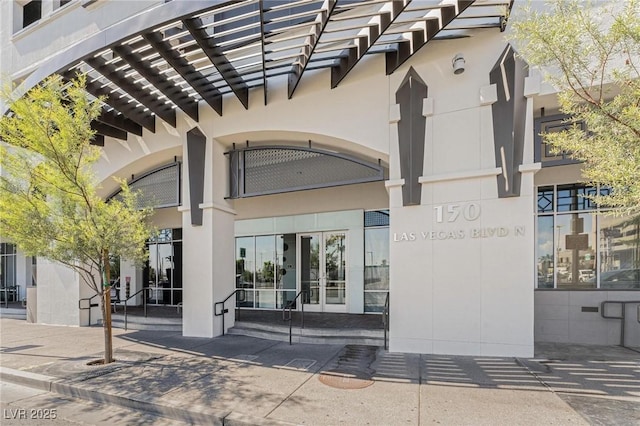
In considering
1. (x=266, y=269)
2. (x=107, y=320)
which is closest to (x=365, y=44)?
(x=107, y=320)

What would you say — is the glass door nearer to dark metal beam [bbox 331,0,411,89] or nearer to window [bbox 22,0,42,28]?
dark metal beam [bbox 331,0,411,89]

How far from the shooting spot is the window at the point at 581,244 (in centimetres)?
779

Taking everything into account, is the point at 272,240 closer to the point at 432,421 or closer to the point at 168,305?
the point at 168,305

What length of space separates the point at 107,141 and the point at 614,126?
12.1 m

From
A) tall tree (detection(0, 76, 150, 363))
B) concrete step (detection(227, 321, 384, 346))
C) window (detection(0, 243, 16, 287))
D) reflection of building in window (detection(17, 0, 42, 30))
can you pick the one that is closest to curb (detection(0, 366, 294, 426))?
tall tree (detection(0, 76, 150, 363))

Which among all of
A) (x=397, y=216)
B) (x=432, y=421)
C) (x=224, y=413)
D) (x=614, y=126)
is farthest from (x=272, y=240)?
(x=614, y=126)

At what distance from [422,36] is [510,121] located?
2300 millimetres

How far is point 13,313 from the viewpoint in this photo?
1316 cm

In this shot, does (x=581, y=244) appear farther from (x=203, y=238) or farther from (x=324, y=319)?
(x=203, y=238)

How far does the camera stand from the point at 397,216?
713 cm

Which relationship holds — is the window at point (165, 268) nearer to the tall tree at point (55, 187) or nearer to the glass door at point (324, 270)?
→ the glass door at point (324, 270)

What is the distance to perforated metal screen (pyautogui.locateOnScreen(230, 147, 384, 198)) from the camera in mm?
8000

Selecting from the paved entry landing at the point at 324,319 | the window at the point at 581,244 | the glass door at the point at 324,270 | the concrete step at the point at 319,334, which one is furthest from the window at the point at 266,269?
the window at the point at 581,244

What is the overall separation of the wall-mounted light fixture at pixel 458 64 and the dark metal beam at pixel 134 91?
22.5ft
